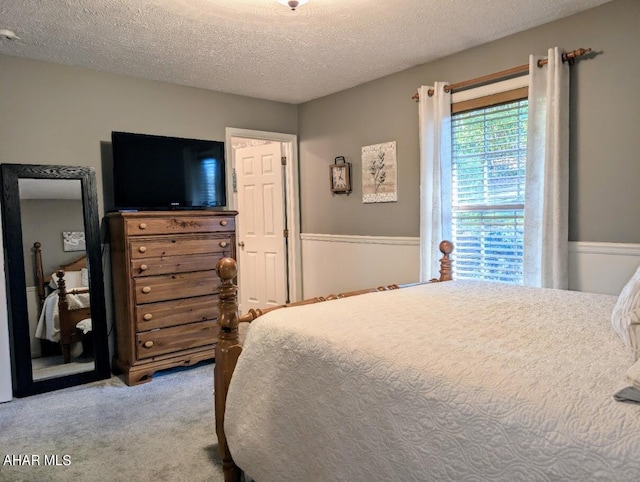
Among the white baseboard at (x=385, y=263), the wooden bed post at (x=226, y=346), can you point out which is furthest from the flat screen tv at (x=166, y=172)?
the wooden bed post at (x=226, y=346)

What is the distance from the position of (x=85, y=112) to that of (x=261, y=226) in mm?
2085

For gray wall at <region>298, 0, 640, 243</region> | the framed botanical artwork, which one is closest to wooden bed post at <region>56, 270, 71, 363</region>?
the framed botanical artwork

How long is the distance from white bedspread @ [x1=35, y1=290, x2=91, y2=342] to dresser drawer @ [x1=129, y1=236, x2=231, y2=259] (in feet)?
1.91

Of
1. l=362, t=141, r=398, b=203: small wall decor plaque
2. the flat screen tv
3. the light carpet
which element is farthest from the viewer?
l=362, t=141, r=398, b=203: small wall decor plaque

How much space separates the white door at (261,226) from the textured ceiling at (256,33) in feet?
4.12

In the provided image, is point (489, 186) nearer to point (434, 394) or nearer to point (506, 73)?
point (506, 73)

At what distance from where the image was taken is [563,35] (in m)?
2.76

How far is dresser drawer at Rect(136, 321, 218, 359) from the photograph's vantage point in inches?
130

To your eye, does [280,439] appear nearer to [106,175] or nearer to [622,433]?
[622,433]

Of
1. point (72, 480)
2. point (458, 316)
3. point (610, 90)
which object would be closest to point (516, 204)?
point (610, 90)

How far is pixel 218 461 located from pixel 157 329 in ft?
4.73

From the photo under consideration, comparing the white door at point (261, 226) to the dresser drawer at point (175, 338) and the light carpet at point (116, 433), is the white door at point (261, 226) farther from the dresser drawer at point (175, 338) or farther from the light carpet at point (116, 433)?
the light carpet at point (116, 433)

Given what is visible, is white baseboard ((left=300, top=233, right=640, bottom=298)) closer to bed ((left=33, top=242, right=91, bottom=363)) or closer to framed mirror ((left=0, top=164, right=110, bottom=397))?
framed mirror ((left=0, top=164, right=110, bottom=397))

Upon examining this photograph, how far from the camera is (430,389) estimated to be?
3.85 ft
